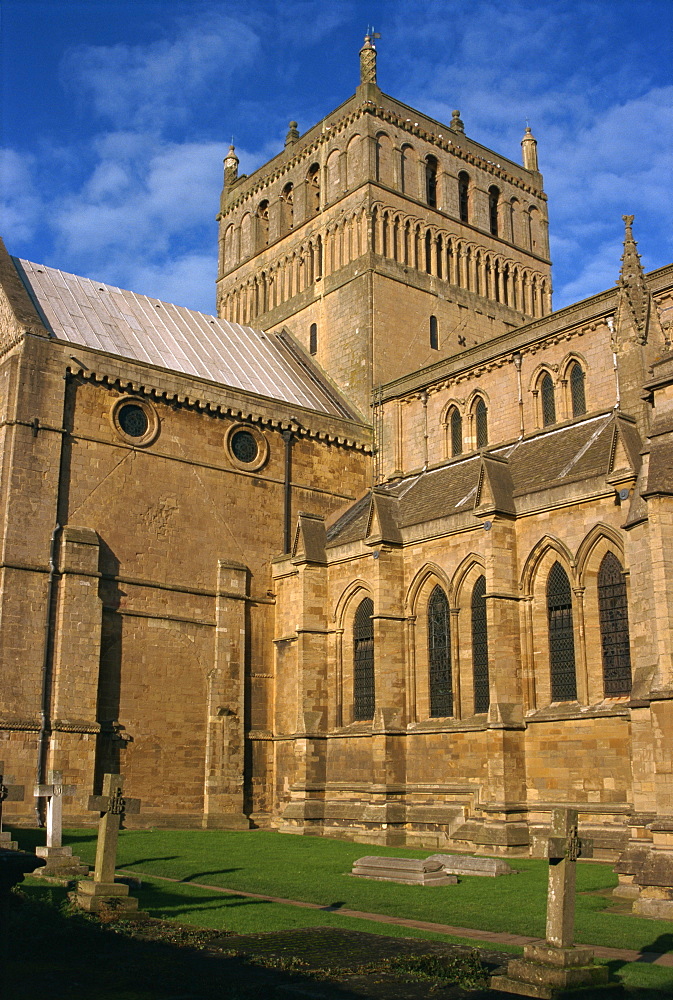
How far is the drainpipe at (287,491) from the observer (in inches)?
1403

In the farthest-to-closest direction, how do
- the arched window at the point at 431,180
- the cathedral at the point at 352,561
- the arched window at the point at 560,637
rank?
the arched window at the point at 431,180 < the arched window at the point at 560,637 < the cathedral at the point at 352,561

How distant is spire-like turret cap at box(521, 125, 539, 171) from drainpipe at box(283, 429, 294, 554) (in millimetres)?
24274

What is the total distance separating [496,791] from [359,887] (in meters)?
6.78

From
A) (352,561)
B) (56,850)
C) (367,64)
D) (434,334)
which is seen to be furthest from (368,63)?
(56,850)

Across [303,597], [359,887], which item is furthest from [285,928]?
[303,597]

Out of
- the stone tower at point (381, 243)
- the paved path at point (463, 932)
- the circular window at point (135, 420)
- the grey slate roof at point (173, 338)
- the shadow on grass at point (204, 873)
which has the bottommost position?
the paved path at point (463, 932)

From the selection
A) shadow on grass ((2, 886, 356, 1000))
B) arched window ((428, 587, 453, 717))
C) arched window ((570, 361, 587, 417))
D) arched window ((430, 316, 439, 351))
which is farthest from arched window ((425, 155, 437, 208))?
shadow on grass ((2, 886, 356, 1000))

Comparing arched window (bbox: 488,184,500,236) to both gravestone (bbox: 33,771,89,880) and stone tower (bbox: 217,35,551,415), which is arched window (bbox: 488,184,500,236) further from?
gravestone (bbox: 33,771,89,880)

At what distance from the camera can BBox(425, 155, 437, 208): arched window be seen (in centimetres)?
4591

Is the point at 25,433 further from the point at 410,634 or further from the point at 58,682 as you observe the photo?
the point at 410,634

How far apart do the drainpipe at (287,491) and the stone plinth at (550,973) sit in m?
25.6

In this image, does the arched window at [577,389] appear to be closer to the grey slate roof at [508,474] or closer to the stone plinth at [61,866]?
the grey slate roof at [508,474]

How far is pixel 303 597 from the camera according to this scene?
104 feet

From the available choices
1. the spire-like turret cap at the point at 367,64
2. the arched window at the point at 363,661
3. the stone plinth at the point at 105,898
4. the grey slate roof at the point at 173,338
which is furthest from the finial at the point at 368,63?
the stone plinth at the point at 105,898
